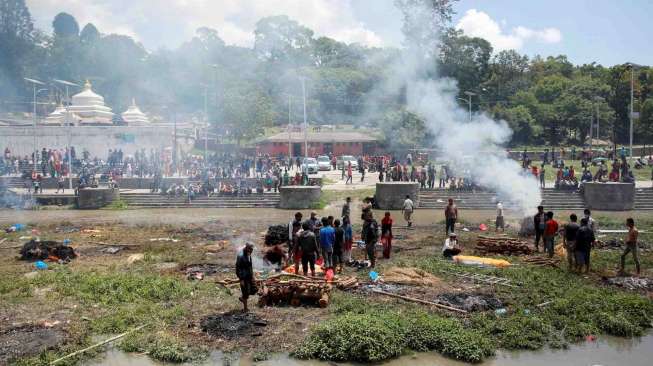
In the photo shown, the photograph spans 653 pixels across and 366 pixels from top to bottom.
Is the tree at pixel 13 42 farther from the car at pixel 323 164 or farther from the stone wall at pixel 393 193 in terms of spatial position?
the stone wall at pixel 393 193

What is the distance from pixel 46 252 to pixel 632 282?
1415 centimetres

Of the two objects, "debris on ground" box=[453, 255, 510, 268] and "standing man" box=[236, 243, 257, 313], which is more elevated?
"standing man" box=[236, 243, 257, 313]

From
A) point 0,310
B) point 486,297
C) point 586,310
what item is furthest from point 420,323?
point 0,310

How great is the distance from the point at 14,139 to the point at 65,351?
44572 millimetres

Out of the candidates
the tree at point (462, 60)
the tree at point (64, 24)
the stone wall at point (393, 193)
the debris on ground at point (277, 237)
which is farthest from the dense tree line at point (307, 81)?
the tree at point (64, 24)

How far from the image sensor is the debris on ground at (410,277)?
12.2 meters

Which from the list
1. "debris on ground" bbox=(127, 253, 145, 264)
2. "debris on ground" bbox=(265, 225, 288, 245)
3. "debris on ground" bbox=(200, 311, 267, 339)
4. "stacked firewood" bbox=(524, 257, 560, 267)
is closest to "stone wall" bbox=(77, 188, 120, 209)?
"debris on ground" bbox=(127, 253, 145, 264)

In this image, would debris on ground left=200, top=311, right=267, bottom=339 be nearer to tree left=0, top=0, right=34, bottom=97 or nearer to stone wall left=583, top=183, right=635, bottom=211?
stone wall left=583, top=183, right=635, bottom=211

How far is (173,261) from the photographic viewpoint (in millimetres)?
15195

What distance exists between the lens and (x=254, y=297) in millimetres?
11453

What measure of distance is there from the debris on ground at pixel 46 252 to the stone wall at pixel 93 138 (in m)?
31.8

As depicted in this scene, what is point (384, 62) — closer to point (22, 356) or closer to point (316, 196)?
point (316, 196)

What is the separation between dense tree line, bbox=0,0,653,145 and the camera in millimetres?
48875

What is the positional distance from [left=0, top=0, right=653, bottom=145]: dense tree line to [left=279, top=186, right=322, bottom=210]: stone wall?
1931cm
